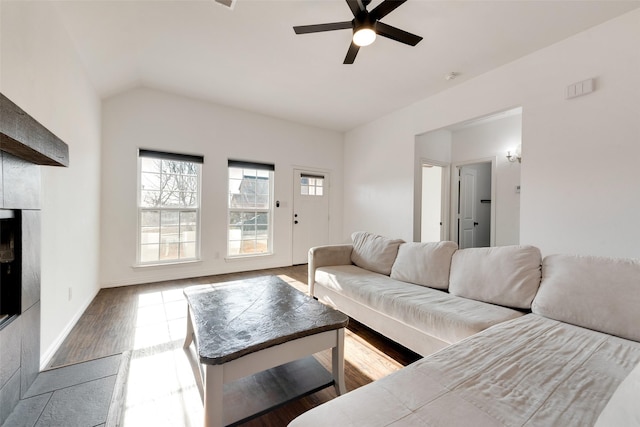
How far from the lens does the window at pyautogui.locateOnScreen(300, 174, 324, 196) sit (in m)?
5.14

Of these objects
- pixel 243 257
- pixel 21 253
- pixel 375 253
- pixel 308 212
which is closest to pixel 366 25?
pixel 375 253

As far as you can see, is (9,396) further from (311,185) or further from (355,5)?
(311,185)

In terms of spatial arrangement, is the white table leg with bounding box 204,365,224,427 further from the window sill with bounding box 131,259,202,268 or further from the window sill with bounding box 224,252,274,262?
the window sill with bounding box 224,252,274,262

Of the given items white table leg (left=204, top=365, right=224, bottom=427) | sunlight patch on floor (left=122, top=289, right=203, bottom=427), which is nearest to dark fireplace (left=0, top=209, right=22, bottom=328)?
sunlight patch on floor (left=122, top=289, right=203, bottom=427)

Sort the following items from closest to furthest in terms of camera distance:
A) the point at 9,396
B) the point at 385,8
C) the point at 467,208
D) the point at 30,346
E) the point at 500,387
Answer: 1. the point at 500,387
2. the point at 9,396
3. the point at 30,346
4. the point at 385,8
5. the point at 467,208

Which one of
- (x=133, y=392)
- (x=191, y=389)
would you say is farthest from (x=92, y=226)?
(x=191, y=389)

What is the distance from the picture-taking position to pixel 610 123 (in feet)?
7.57

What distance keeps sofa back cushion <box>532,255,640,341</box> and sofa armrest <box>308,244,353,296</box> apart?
1797mm

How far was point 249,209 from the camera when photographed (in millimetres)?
4582

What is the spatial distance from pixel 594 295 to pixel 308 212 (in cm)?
416

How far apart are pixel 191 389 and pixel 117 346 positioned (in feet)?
3.05

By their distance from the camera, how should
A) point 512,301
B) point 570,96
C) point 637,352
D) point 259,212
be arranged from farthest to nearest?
1. point 259,212
2. point 570,96
3. point 512,301
4. point 637,352

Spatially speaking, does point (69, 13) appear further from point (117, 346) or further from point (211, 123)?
point (117, 346)

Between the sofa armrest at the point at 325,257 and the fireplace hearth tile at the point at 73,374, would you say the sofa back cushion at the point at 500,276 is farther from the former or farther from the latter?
the fireplace hearth tile at the point at 73,374
